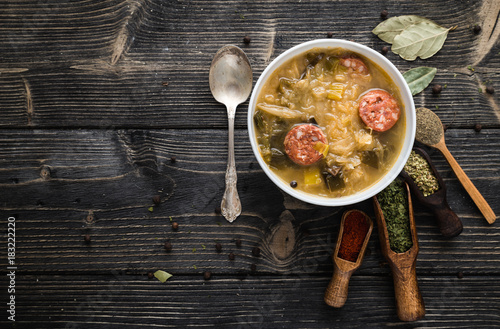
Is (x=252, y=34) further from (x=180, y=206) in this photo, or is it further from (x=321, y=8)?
(x=180, y=206)

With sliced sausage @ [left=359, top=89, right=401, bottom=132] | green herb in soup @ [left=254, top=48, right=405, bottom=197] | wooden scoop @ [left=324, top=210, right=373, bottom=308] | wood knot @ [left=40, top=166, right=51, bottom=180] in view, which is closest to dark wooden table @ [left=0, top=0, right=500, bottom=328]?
wood knot @ [left=40, top=166, right=51, bottom=180]

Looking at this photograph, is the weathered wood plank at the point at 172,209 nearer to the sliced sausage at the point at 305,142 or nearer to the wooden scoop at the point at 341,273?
Answer: the wooden scoop at the point at 341,273

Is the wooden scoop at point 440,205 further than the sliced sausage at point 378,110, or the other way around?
the wooden scoop at point 440,205

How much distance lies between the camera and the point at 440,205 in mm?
2158

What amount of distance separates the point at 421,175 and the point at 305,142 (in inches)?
31.6

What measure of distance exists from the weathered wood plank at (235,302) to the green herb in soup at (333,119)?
76 cm

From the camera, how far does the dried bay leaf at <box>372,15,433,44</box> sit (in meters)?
2.23

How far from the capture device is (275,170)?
1.93 m

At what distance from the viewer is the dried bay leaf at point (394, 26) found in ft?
7.30

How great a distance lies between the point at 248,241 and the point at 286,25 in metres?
1.34

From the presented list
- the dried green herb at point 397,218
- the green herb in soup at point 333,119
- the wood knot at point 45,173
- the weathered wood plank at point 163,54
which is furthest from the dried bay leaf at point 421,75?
the wood knot at point 45,173

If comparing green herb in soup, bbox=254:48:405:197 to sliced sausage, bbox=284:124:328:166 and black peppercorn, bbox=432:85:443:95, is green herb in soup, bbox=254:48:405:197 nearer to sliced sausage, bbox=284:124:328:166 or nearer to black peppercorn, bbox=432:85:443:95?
sliced sausage, bbox=284:124:328:166

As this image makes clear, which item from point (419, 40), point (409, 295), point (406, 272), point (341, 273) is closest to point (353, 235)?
point (341, 273)

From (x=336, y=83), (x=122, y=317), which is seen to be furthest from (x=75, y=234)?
(x=336, y=83)
